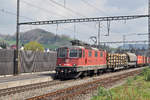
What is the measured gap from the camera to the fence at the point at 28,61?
70.9 ft

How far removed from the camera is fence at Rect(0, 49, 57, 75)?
21623 mm

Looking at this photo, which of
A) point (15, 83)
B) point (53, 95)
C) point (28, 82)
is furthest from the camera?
point (28, 82)

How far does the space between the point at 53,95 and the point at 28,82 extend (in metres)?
6.00

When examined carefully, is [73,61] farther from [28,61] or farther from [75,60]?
[28,61]

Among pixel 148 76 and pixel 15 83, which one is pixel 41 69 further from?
pixel 148 76

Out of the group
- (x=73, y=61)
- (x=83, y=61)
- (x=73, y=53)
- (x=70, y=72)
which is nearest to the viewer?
(x=73, y=61)

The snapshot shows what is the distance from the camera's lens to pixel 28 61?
25.4m

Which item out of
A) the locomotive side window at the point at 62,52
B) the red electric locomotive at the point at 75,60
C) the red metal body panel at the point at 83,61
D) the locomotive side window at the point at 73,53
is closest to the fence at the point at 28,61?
the red electric locomotive at the point at 75,60

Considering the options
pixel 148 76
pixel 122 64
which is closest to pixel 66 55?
pixel 148 76

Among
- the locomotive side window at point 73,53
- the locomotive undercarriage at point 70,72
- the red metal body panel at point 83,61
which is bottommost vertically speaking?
the locomotive undercarriage at point 70,72

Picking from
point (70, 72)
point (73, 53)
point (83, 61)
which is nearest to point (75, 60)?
point (73, 53)

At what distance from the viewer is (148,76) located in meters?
18.4

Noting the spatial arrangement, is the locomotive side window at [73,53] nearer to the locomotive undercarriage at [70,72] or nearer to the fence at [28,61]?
the locomotive undercarriage at [70,72]

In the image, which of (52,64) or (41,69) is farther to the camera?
(52,64)
